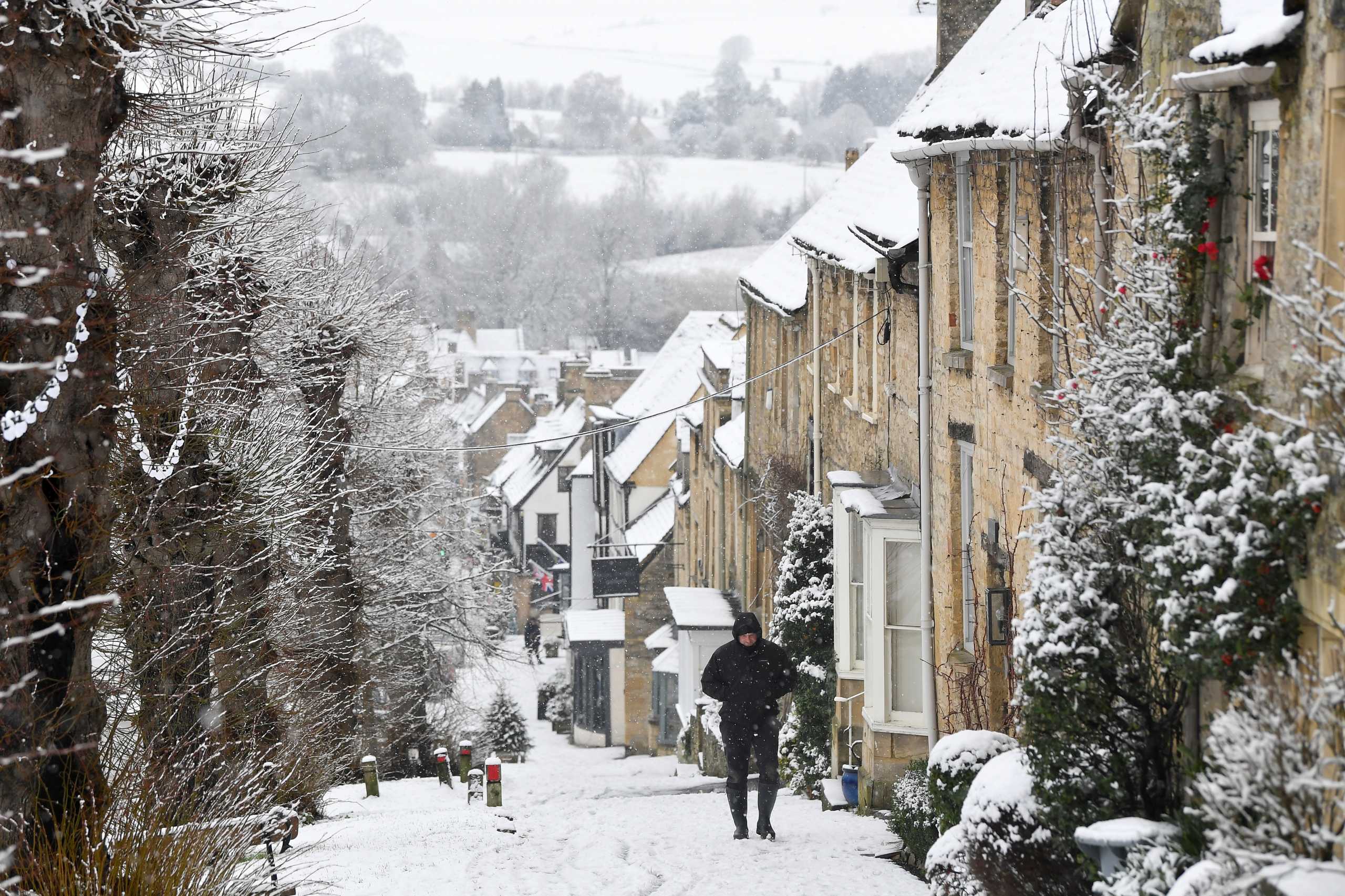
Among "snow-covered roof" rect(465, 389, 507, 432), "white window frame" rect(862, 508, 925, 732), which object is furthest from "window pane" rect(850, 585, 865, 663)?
"snow-covered roof" rect(465, 389, 507, 432)

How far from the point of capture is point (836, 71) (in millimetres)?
197375

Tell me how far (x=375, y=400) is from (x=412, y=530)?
2.43 meters

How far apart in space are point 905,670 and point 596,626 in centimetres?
2539

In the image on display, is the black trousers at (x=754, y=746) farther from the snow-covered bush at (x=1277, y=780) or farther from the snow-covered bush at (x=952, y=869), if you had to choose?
the snow-covered bush at (x=1277, y=780)

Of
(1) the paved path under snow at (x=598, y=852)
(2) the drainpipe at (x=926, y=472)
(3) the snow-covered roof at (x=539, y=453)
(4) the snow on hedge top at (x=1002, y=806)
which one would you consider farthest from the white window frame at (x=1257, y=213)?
(3) the snow-covered roof at (x=539, y=453)

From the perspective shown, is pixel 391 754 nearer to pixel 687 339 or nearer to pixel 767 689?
pixel 767 689

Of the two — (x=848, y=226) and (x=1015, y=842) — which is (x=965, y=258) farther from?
(x=1015, y=842)

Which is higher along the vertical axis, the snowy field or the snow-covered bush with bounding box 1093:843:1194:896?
the snowy field

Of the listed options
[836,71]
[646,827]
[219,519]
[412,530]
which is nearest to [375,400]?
[412,530]

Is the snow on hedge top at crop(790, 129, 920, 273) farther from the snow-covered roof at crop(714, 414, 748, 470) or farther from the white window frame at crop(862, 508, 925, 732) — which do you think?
the snow-covered roof at crop(714, 414, 748, 470)

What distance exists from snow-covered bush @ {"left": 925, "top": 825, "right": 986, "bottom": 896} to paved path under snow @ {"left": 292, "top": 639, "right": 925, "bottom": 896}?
4.54 feet

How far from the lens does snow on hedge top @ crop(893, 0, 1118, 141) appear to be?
9.17 meters

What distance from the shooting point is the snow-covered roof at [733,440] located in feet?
88.6

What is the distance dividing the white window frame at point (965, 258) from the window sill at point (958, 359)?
0.12 m
